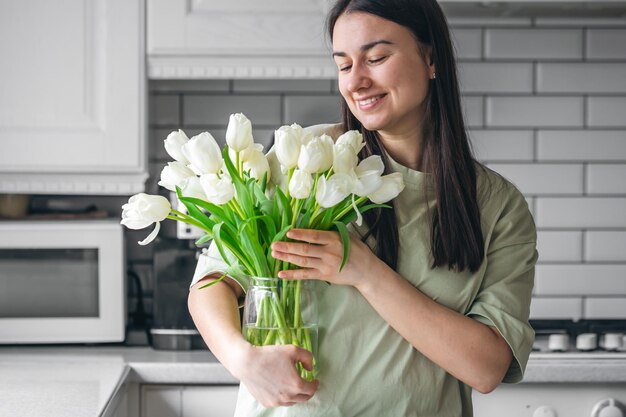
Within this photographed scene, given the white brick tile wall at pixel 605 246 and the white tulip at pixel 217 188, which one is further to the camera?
the white brick tile wall at pixel 605 246

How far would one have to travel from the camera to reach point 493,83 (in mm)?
2498

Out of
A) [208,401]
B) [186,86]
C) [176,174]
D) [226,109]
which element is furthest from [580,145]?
[176,174]

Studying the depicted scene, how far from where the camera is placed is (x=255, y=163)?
1.14 meters

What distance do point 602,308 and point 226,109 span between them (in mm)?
1175

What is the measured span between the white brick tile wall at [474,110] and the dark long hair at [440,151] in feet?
3.71

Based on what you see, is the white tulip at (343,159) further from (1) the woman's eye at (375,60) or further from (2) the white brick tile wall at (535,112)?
(2) the white brick tile wall at (535,112)

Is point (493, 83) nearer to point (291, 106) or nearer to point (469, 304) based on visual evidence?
point (291, 106)

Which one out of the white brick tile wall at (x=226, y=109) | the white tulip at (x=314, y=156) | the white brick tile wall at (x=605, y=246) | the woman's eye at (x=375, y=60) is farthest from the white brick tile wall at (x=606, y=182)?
the white tulip at (x=314, y=156)

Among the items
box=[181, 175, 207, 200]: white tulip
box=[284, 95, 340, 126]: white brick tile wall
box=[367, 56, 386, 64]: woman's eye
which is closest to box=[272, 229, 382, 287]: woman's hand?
box=[181, 175, 207, 200]: white tulip

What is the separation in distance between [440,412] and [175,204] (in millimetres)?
1091

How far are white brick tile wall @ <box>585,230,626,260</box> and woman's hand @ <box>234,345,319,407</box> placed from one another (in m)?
1.58

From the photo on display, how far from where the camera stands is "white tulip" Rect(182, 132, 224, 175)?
41.9 inches

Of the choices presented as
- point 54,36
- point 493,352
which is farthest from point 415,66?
point 54,36

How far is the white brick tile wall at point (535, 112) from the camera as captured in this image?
8.22 ft
